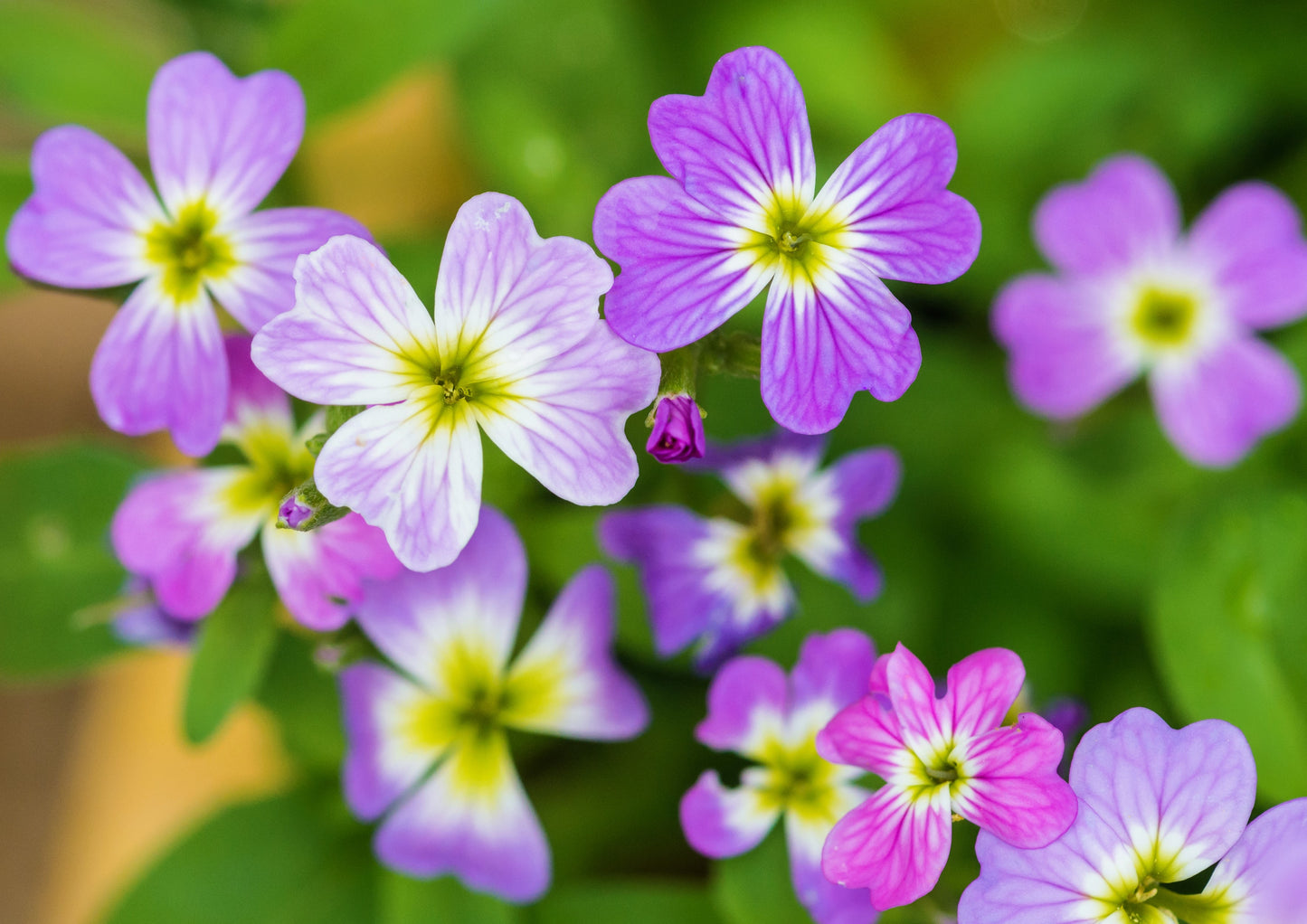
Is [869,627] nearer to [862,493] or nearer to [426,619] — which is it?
[862,493]

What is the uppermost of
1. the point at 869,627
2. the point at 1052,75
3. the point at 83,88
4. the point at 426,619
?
the point at 1052,75

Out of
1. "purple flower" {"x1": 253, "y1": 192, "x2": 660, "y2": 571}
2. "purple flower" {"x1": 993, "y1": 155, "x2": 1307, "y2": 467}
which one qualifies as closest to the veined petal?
"purple flower" {"x1": 253, "y1": 192, "x2": 660, "y2": 571}

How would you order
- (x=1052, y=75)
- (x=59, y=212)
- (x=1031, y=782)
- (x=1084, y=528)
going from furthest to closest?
(x=1052, y=75), (x=1084, y=528), (x=59, y=212), (x=1031, y=782)

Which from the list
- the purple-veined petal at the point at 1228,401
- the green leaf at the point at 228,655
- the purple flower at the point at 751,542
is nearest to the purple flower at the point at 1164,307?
the purple-veined petal at the point at 1228,401

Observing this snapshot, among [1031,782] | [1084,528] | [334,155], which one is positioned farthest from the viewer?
[334,155]

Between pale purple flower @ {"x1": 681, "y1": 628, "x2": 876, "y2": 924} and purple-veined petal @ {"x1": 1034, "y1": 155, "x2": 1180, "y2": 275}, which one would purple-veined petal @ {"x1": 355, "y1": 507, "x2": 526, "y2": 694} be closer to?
pale purple flower @ {"x1": 681, "y1": 628, "x2": 876, "y2": 924}

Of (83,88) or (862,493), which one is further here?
(83,88)

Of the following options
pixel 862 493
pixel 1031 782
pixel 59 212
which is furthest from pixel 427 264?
pixel 1031 782
